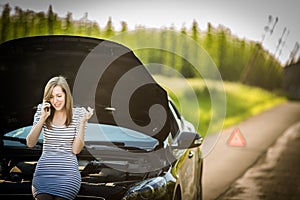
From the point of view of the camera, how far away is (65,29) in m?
9.53

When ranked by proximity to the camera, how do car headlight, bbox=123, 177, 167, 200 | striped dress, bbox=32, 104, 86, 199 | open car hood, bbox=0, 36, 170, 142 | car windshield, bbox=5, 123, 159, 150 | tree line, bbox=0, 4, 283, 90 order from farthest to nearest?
1. tree line, bbox=0, 4, 283, 90
2. open car hood, bbox=0, 36, 170, 142
3. car windshield, bbox=5, 123, 159, 150
4. car headlight, bbox=123, 177, 167, 200
5. striped dress, bbox=32, 104, 86, 199

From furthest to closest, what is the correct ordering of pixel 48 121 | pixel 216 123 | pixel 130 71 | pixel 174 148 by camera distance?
pixel 216 123 < pixel 130 71 < pixel 174 148 < pixel 48 121

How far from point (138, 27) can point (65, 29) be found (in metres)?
1.70

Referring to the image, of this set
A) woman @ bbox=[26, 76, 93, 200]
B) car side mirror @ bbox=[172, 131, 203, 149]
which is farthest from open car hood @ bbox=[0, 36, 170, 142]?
woman @ bbox=[26, 76, 93, 200]

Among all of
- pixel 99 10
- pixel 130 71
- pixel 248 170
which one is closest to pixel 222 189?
pixel 248 170

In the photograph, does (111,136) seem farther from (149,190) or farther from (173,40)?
(173,40)

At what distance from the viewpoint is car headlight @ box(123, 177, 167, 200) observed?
470cm

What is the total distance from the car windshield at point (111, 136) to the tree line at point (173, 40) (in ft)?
10.8

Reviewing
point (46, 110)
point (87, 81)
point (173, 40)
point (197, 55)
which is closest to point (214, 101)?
point (197, 55)

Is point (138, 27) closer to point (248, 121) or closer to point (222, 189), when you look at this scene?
point (222, 189)

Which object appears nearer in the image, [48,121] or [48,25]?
[48,121]

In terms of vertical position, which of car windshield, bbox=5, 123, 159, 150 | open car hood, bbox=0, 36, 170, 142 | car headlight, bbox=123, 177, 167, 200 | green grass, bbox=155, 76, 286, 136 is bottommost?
green grass, bbox=155, 76, 286, 136

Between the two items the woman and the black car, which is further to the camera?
the black car

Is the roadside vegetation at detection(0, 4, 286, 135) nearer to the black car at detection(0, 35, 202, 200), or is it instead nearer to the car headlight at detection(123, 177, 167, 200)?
the black car at detection(0, 35, 202, 200)
